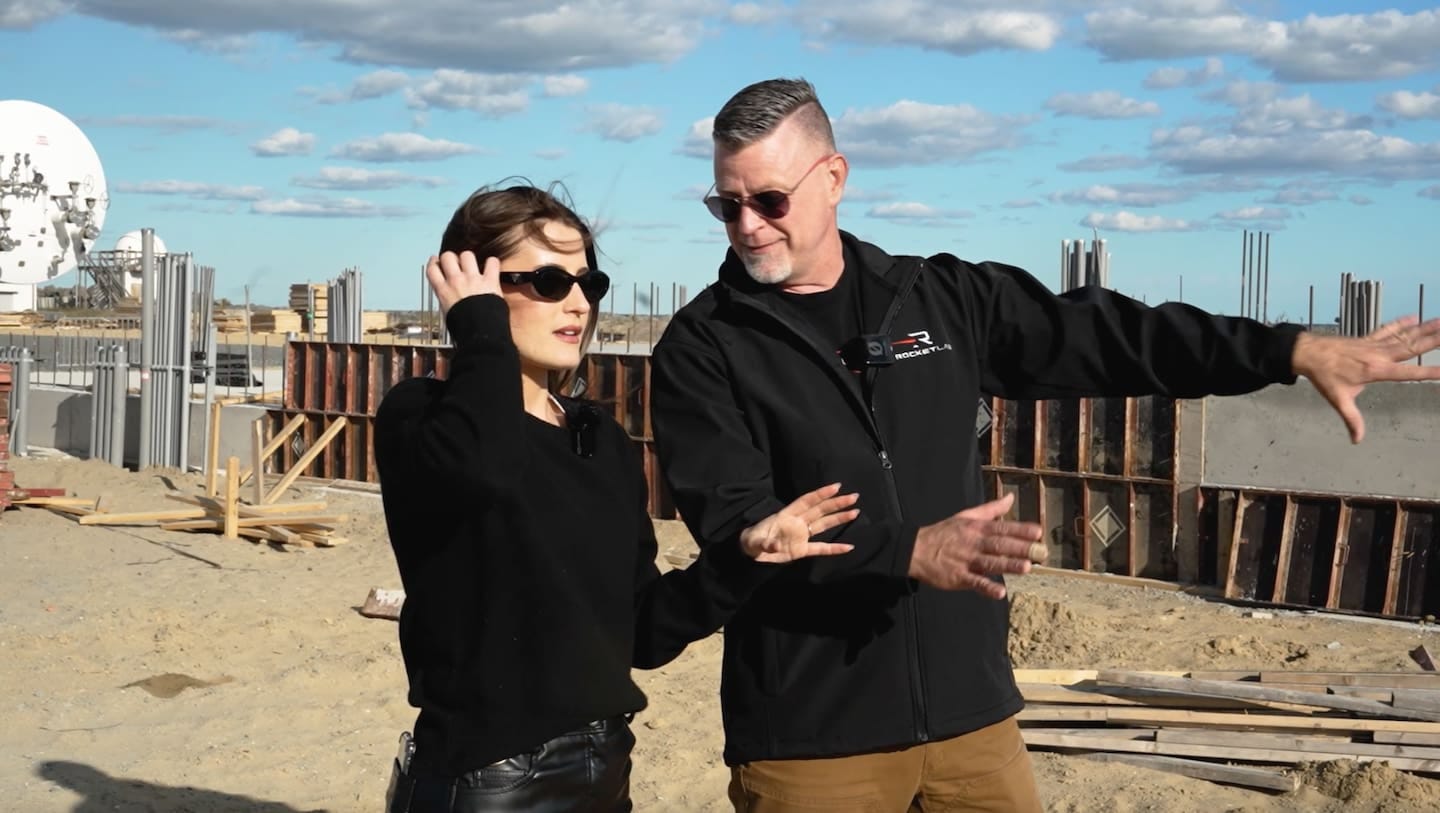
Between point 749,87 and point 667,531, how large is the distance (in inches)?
460

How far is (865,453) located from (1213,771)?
14.9 ft

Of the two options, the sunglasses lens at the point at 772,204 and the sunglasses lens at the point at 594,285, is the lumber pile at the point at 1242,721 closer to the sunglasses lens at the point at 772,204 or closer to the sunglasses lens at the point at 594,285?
the sunglasses lens at the point at 772,204

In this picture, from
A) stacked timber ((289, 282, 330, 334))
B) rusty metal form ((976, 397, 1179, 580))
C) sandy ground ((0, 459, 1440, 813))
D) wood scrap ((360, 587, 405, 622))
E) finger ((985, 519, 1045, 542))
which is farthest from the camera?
stacked timber ((289, 282, 330, 334))

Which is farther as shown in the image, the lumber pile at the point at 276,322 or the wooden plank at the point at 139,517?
the lumber pile at the point at 276,322

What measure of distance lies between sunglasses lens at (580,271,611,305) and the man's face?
1.24 feet

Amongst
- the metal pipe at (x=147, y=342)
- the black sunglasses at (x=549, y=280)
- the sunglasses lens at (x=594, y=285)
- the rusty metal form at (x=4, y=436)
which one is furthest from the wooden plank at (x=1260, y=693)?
the metal pipe at (x=147, y=342)

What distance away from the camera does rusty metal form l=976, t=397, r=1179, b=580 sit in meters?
12.3

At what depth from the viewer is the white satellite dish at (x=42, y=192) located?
4409cm

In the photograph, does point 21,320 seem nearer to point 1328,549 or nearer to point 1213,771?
point 1328,549

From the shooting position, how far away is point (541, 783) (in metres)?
2.81

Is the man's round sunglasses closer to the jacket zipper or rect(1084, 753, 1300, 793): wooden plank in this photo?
the jacket zipper

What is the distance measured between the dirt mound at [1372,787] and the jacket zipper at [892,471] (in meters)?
4.24

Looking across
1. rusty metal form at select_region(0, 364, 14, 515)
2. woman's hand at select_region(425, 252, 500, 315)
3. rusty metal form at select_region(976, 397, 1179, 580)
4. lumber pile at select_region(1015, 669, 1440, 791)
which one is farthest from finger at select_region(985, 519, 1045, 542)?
rusty metal form at select_region(0, 364, 14, 515)

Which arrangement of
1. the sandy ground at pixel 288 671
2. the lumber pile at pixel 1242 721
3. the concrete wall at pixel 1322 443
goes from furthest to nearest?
1. the concrete wall at pixel 1322 443
2. the lumber pile at pixel 1242 721
3. the sandy ground at pixel 288 671
